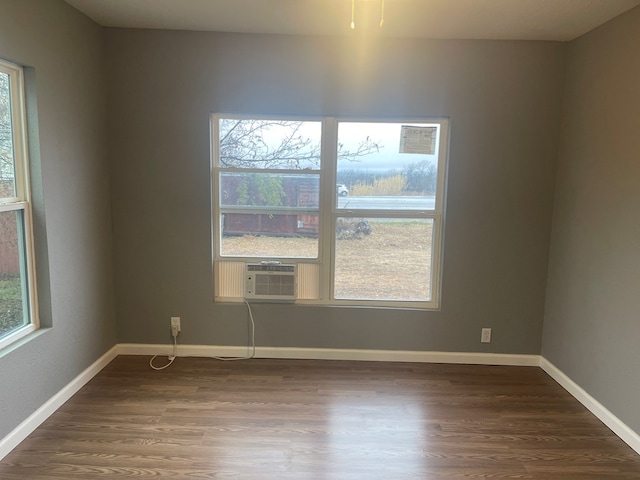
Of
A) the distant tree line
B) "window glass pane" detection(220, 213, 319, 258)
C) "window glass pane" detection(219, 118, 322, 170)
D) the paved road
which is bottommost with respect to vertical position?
"window glass pane" detection(220, 213, 319, 258)

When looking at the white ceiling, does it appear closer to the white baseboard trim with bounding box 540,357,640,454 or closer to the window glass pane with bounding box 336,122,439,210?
the window glass pane with bounding box 336,122,439,210

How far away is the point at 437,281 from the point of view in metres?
3.21

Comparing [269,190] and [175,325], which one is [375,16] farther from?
[175,325]

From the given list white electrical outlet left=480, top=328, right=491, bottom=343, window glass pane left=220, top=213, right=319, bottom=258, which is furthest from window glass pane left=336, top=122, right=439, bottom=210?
white electrical outlet left=480, top=328, right=491, bottom=343

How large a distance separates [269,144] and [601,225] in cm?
228

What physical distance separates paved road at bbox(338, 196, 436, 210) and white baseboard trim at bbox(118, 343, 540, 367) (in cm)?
113

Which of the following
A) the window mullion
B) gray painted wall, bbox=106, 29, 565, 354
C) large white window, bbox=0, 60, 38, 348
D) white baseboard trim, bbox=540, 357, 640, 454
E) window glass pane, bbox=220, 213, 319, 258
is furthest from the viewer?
window glass pane, bbox=220, 213, 319, 258

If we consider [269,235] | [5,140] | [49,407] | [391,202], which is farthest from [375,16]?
[49,407]

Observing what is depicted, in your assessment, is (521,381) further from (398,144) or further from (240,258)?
(240,258)

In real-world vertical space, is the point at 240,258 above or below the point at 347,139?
below

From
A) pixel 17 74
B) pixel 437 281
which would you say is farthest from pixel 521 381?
pixel 17 74

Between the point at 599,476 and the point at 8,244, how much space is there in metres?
3.24

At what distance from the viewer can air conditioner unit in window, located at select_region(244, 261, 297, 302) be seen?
320 cm

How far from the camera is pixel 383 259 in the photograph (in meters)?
3.24
